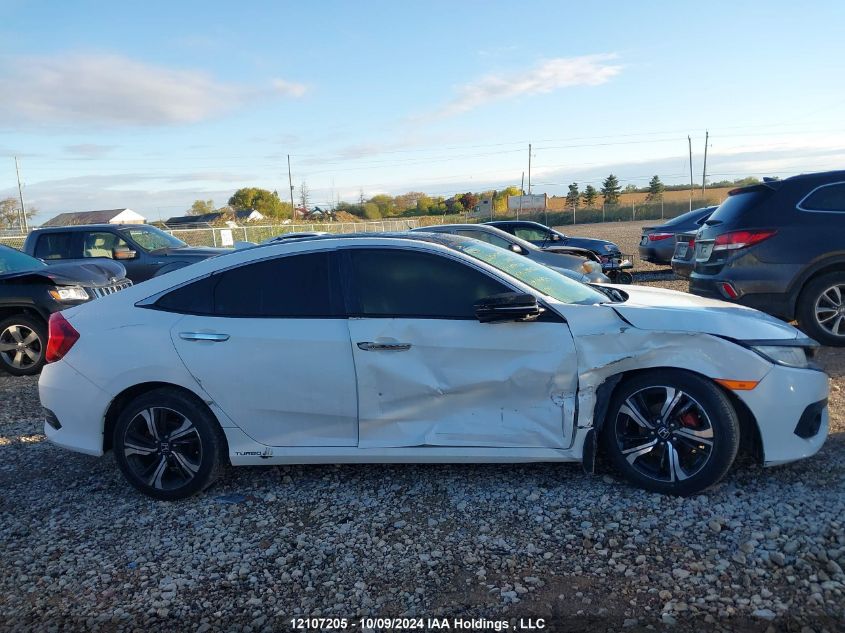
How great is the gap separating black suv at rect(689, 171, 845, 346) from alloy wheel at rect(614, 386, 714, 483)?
357cm

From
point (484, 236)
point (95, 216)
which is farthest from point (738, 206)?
point (95, 216)

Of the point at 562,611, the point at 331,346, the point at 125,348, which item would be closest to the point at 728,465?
the point at 562,611

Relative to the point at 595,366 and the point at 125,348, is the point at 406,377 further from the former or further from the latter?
the point at 125,348

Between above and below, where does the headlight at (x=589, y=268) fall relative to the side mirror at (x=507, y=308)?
below

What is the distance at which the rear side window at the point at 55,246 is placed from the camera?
39.6ft

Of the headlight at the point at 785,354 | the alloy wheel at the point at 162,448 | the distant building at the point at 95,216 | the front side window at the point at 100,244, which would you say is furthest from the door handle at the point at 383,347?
the distant building at the point at 95,216

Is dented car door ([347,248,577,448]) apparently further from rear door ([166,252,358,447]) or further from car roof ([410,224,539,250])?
car roof ([410,224,539,250])

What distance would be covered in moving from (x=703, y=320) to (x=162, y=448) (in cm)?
338

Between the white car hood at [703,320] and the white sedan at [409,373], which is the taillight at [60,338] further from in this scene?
the white car hood at [703,320]

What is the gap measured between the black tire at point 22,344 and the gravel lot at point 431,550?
3809mm

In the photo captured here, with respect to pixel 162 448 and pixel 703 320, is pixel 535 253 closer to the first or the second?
pixel 703 320

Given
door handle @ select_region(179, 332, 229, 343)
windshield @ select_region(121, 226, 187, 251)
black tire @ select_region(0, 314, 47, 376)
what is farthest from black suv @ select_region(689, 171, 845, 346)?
windshield @ select_region(121, 226, 187, 251)

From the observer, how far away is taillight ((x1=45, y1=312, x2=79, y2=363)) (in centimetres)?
418

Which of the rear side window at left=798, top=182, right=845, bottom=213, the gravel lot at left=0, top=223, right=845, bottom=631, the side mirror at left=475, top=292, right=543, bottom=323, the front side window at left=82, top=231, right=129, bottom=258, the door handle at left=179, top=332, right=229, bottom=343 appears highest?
the rear side window at left=798, top=182, right=845, bottom=213
